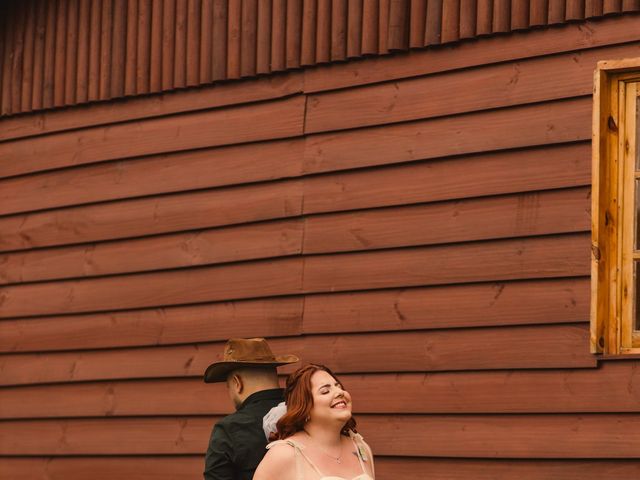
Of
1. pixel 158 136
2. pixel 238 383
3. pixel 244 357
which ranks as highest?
pixel 158 136

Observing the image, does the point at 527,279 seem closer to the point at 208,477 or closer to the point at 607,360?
the point at 607,360

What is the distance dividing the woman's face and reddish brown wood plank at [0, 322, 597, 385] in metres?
1.59

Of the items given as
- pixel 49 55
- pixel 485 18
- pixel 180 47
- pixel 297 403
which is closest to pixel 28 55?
pixel 49 55

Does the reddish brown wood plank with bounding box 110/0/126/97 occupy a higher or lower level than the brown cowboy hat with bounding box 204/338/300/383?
higher

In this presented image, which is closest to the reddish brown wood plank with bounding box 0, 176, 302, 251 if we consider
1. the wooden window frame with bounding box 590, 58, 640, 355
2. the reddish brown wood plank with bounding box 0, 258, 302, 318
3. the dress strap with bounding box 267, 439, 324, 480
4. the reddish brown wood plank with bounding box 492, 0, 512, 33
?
the reddish brown wood plank with bounding box 0, 258, 302, 318

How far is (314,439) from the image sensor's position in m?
5.39

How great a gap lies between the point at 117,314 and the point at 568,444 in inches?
124

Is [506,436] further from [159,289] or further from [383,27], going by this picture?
[159,289]

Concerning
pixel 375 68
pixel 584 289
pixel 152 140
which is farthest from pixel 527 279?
pixel 152 140

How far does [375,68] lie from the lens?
7469mm

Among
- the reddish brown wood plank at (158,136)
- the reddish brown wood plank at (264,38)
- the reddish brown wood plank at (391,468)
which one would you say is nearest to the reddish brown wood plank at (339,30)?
the reddish brown wood plank at (158,136)

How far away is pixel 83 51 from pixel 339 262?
8.44ft

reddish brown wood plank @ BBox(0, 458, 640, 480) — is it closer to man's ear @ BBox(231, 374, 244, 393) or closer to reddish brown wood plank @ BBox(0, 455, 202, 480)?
reddish brown wood plank @ BBox(0, 455, 202, 480)

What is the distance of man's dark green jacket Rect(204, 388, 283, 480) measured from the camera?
572cm
